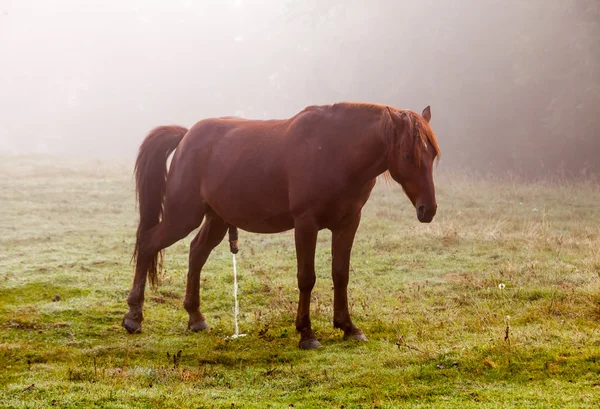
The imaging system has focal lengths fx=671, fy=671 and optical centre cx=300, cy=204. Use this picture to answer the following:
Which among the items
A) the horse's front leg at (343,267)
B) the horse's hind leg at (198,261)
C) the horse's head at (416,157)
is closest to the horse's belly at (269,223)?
the horse's front leg at (343,267)

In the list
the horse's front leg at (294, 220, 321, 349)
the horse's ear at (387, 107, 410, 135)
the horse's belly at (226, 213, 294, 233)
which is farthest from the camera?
the horse's belly at (226, 213, 294, 233)

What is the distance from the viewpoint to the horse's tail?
27.1ft

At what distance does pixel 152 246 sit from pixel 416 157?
3.52 metres

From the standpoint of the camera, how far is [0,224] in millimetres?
16703

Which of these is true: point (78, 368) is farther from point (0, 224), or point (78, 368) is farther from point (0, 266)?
point (0, 224)

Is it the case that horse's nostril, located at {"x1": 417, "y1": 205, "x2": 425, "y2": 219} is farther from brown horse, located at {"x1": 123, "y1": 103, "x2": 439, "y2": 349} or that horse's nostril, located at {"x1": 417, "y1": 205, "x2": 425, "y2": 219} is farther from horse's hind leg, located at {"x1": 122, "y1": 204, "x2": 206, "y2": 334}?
horse's hind leg, located at {"x1": 122, "y1": 204, "x2": 206, "y2": 334}

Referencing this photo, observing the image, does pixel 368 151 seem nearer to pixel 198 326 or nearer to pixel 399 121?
pixel 399 121

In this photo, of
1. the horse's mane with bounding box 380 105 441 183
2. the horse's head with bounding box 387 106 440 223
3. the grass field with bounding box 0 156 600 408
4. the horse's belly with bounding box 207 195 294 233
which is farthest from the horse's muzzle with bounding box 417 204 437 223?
the horse's belly with bounding box 207 195 294 233

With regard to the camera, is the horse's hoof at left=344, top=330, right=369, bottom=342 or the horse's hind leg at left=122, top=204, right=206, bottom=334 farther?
the horse's hind leg at left=122, top=204, right=206, bottom=334

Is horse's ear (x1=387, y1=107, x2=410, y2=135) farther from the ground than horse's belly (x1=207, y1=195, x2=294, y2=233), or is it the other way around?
horse's ear (x1=387, y1=107, x2=410, y2=135)

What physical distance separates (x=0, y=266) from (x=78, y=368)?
6135 millimetres

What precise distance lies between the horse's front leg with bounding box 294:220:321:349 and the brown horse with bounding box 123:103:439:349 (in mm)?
11

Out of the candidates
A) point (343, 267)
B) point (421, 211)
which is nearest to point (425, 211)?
point (421, 211)

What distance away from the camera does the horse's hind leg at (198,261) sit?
8.05 metres
